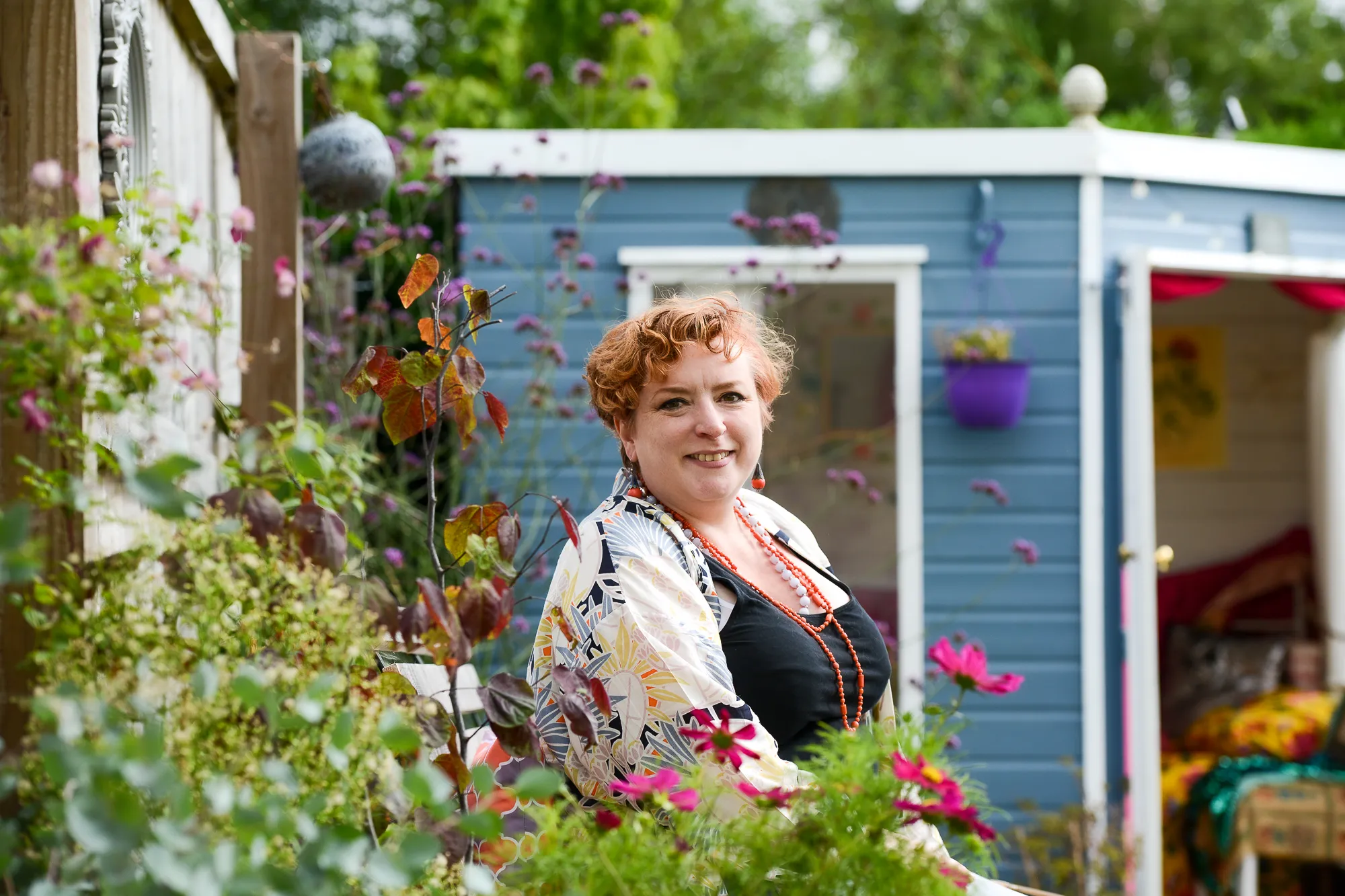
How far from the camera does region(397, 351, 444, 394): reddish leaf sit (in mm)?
1358

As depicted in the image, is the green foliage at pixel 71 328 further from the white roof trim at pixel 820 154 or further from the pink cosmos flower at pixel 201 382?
the white roof trim at pixel 820 154

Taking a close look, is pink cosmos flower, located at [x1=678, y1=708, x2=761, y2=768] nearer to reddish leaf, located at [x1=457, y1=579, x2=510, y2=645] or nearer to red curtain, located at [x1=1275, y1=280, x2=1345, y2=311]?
reddish leaf, located at [x1=457, y1=579, x2=510, y2=645]

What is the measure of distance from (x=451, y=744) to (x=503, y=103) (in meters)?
9.15

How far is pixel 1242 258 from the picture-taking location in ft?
15.1

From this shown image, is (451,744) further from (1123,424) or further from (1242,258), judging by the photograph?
(1242,258)

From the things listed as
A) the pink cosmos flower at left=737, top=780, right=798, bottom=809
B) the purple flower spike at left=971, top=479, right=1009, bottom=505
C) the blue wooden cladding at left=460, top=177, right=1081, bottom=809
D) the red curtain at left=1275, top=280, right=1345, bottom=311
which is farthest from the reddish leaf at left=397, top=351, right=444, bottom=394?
the red curtain at left=1275, top=280, right=1345, bottom=311

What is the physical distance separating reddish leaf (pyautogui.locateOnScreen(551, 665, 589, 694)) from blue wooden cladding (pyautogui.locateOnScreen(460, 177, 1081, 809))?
→ 3153 mm

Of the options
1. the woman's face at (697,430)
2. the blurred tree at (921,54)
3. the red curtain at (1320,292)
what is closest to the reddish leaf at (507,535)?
the woman's face at (697,430)

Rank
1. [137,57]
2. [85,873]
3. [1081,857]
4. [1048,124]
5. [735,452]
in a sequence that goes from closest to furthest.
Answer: [85,873], [735,452], [137,57], [1081,857], [1048,124]

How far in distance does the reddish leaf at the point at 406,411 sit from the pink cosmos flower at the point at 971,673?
0.60m

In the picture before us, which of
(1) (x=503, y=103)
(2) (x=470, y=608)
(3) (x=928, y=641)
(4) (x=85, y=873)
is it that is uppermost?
(1) (x=503, y=103)

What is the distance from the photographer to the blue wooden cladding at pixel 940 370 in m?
4.49

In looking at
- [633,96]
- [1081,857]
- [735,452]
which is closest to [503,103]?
[633,96]

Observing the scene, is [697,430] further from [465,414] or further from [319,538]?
[319,538]
